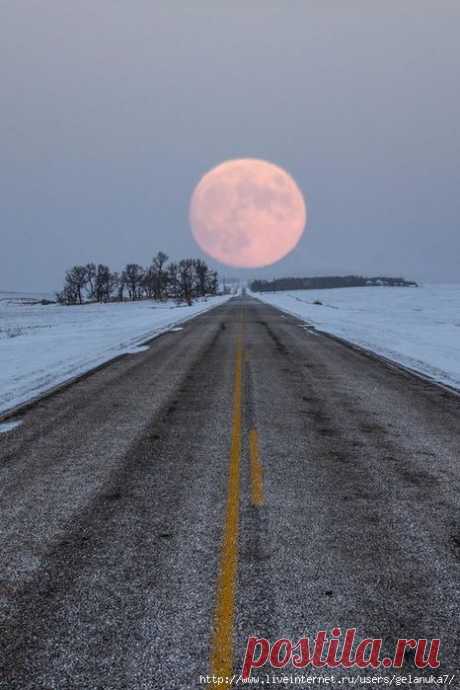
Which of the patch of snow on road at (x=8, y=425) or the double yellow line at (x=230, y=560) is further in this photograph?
the patch of snow on road at (x=8, y=425)

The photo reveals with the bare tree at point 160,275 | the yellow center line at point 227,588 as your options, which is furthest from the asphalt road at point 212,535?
the bare tree at point 160,275

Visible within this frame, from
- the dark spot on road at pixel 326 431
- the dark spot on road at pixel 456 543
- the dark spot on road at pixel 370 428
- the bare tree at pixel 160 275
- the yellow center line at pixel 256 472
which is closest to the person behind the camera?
the dark spot on road at pixel 456 543

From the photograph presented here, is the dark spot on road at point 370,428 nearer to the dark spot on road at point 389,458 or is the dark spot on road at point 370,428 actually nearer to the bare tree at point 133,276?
the dark spot on road at point 389,458

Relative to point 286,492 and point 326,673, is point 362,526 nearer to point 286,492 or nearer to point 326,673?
point 286,492

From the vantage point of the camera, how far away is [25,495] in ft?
15.6

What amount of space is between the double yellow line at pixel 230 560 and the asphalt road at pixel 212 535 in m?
0.01

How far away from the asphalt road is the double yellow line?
0.05ft

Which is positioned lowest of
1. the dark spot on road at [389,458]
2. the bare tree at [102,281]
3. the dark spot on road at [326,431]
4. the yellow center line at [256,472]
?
the dark spot on road at [389,458]

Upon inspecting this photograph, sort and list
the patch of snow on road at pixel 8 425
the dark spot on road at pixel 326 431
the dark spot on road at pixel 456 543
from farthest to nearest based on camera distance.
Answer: the patch of snow on road at pixel 8 425 < the dark spot on road at pixel 326 431 < the dark spot on road at pixel 456 543

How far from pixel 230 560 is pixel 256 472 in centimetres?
176

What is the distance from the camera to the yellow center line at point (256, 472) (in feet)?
15.1

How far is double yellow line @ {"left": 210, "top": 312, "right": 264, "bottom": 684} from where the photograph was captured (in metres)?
2.63

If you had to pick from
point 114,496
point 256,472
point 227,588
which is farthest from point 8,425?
point 227,588

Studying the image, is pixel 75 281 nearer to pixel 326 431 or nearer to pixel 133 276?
pixel 133 276
